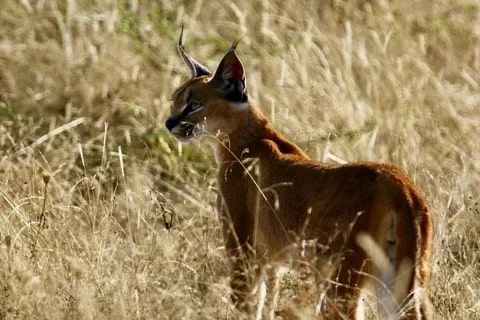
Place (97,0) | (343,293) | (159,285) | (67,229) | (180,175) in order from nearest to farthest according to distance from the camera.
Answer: (343,293), (159,285), (67,229), (180,175), (97,0)

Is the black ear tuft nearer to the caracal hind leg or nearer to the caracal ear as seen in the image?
the caracal ear

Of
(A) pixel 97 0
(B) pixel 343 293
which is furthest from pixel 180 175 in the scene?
(B) pixel 343 293

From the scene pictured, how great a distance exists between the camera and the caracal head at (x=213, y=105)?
24.1ft

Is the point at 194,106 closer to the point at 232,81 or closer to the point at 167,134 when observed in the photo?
the point at 232,81

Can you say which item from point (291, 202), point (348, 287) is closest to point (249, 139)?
point (291, 202)

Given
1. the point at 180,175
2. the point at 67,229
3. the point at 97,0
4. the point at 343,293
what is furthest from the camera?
the point at 97,0

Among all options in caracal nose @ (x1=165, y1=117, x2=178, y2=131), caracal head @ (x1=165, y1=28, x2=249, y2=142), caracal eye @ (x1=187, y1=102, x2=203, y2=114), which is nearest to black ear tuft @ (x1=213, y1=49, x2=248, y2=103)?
caracal head @ (x1=165, y1=28, x2=249, y2=142)

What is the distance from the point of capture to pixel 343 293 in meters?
5.96

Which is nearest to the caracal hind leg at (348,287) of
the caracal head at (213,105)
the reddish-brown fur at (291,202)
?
the reddish-brown fur at (291,202)

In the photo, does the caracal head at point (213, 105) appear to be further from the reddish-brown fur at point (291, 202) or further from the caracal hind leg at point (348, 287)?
the caracal hind leg at point (348, 287)

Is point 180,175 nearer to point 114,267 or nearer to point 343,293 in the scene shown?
point 114,267

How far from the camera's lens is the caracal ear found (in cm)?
729

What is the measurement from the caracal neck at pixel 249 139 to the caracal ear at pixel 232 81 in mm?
74

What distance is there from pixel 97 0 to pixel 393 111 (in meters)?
2.74
